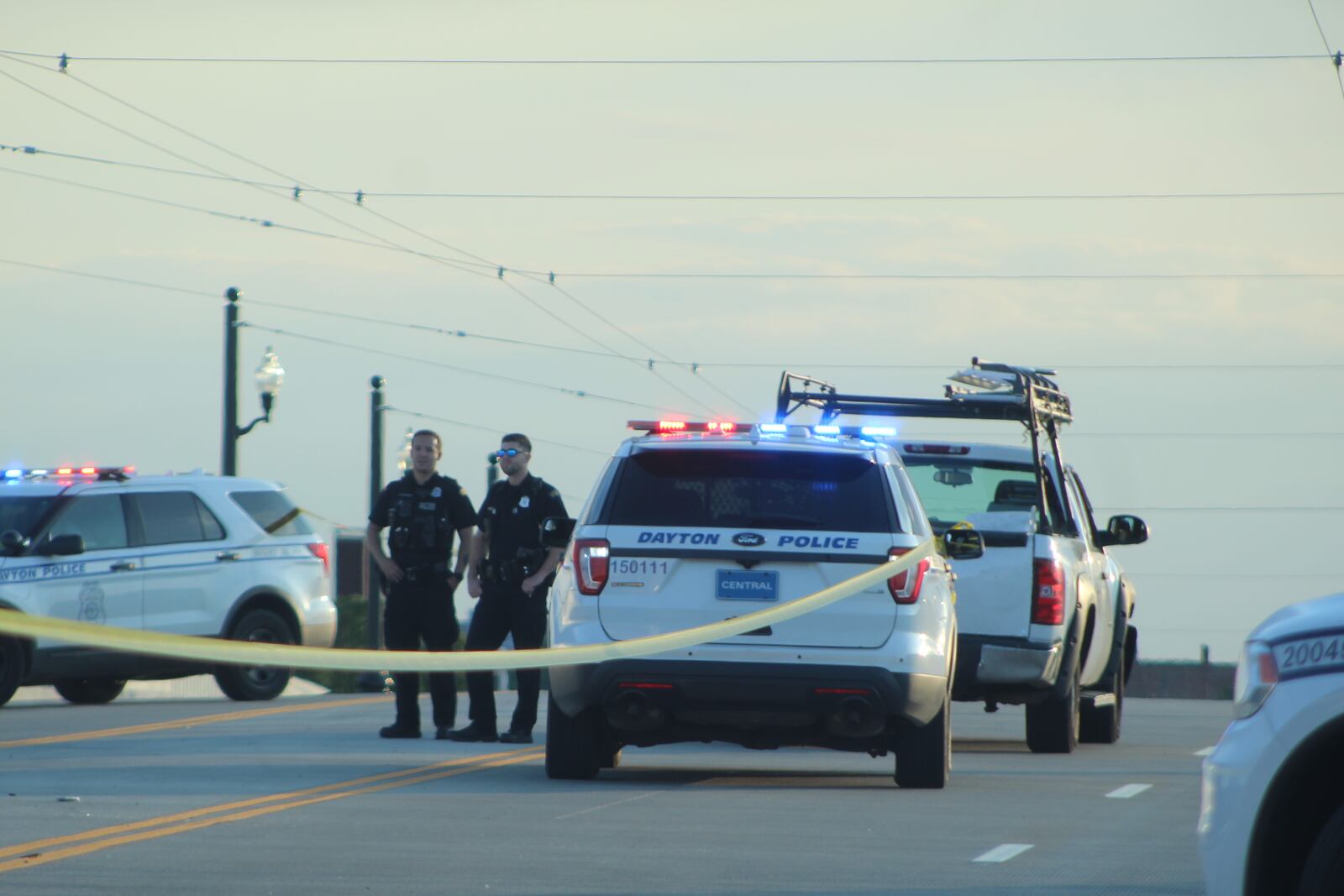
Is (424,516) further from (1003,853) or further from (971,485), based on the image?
(1003,853)

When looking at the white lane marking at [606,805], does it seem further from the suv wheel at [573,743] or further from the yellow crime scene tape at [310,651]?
the yellow crime scene tape at [310,651]

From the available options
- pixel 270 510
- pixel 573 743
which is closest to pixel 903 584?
pixel 573 743

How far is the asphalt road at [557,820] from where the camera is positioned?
7922 millimetres

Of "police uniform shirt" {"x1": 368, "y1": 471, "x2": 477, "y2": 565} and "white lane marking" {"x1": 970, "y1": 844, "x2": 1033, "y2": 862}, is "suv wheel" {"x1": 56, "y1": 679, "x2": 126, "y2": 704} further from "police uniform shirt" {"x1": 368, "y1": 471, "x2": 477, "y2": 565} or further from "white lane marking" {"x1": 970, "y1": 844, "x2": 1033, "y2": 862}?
"white lane marking" {"x1": 970, "y1": 844, "x2": 1033, "y2": 862}

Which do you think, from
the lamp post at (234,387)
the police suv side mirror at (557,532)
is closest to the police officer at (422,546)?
the police suv side mirror at (557,532)

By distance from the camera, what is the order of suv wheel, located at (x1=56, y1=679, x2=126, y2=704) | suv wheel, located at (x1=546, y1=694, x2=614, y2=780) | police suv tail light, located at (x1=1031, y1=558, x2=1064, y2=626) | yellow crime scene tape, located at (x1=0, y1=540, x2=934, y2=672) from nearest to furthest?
yellow crime scene tape, located at (x1=0, y1=540, x2=934, y2=672) → suv wheel, located at (x1=546, y1=694, x2=614, y2=780) → police suv tail light, located at (x1=1031, y1=558, x2=1064, y2=626) → suv wheel, located at (x1=56, y1=679, x2=126, y2=704)

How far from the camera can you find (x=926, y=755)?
36.3 ft

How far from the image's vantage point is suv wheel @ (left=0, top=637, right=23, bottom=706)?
18234mm

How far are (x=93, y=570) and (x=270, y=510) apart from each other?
204 cm

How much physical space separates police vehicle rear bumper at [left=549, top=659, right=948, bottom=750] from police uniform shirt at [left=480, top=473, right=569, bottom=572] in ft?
11.4

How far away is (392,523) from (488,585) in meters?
0.78

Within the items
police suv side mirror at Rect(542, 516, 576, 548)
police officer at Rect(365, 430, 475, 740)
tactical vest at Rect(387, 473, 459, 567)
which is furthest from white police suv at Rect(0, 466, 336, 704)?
police suv side mirror at Rect(542, 516, 576, 548)

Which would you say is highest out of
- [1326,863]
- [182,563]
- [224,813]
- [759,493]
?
[759,493]

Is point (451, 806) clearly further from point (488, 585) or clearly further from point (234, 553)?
point (234, 553)
